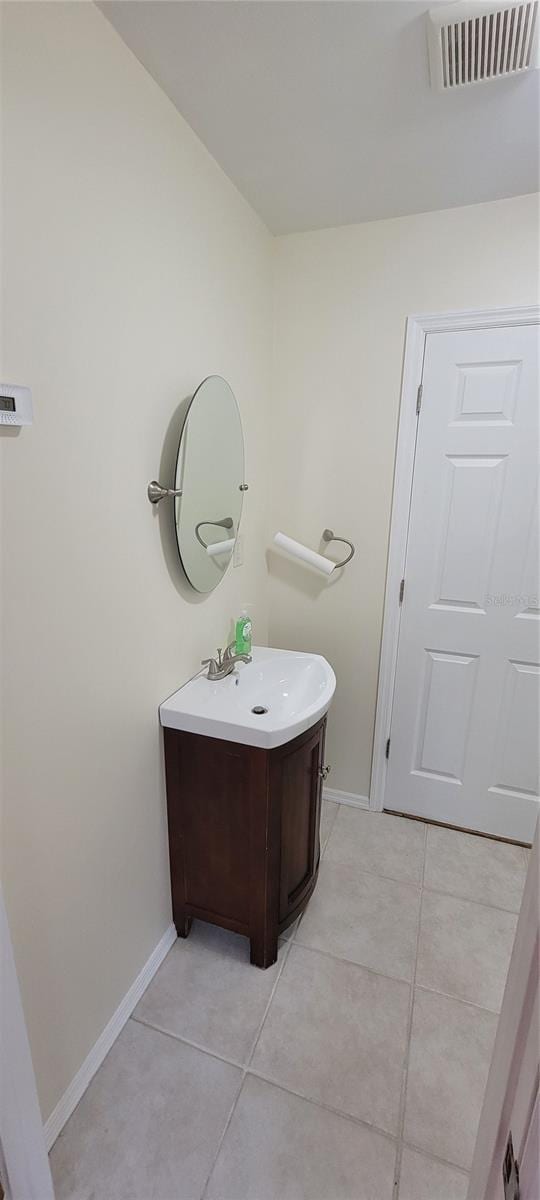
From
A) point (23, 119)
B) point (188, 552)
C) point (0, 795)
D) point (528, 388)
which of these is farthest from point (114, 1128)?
point (528, 388)

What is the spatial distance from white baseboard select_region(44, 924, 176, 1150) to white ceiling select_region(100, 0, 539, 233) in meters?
2.28

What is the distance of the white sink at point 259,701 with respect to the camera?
4.21ft

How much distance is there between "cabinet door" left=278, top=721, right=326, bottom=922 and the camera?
1.38 metres

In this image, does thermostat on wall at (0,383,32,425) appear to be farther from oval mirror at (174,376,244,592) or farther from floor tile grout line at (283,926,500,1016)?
floor tile grout line at (283,926,500,1016)

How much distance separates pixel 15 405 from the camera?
0.83 m

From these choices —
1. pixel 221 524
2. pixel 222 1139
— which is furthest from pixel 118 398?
pixel 222 1139

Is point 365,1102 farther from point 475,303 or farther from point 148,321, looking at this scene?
point 475,303

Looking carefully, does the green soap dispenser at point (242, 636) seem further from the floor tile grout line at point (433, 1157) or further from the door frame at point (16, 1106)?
the floor tile grout line at point (433, 1157)

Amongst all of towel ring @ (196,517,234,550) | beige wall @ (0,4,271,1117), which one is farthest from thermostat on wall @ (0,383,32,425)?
towel ring @ (196,517,234,550)

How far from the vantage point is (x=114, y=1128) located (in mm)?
1124

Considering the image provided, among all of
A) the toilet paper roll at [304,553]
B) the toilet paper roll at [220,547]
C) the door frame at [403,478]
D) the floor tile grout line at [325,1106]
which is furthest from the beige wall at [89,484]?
the door frame at [403,478]

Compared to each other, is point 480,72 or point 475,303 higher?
point 480,72

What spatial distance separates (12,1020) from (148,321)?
147cm

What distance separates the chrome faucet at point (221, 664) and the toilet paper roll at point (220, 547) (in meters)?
0.34
